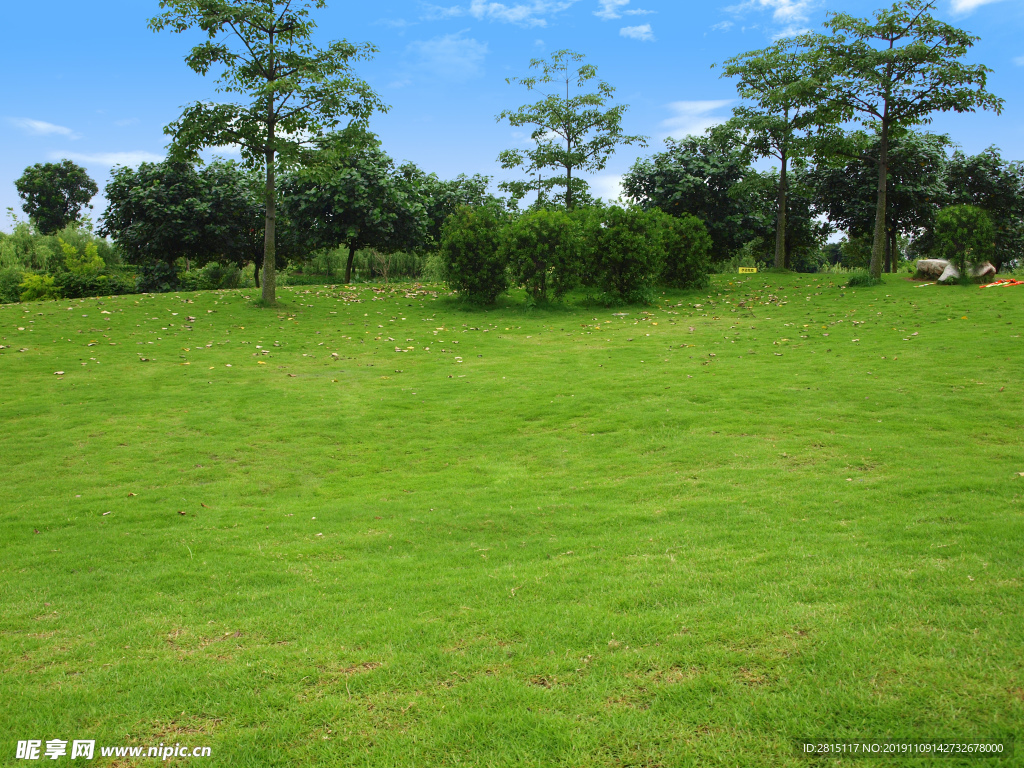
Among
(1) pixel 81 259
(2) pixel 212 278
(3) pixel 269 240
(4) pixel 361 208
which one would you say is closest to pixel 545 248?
(3) pixel 269 240

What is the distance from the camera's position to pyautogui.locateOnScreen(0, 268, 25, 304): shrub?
101ft

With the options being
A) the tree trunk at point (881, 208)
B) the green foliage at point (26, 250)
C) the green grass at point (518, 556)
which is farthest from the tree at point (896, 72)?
the green foliage at point (26, 250)

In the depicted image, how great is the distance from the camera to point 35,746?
3096 millimetres

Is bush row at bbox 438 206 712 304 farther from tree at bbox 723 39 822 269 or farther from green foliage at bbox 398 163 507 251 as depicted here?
green foliage at bbox 398 163 507 251

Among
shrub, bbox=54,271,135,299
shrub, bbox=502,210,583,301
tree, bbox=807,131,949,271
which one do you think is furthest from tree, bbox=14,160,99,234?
tree, bbox=807,131,949,271

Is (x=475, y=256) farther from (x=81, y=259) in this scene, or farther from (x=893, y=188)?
(x=81, y=259)

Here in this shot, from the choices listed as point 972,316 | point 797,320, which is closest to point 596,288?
point 797,320

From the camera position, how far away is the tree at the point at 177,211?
30.6m

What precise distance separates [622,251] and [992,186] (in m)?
27.9

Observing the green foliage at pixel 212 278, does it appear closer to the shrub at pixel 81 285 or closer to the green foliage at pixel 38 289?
the shrub at pixel 81 285

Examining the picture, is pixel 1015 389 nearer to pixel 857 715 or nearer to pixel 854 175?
pixel 857 715

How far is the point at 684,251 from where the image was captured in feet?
75.3

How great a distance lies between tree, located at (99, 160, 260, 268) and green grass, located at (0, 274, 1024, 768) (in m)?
20.6

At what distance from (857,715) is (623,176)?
35.8 metres
